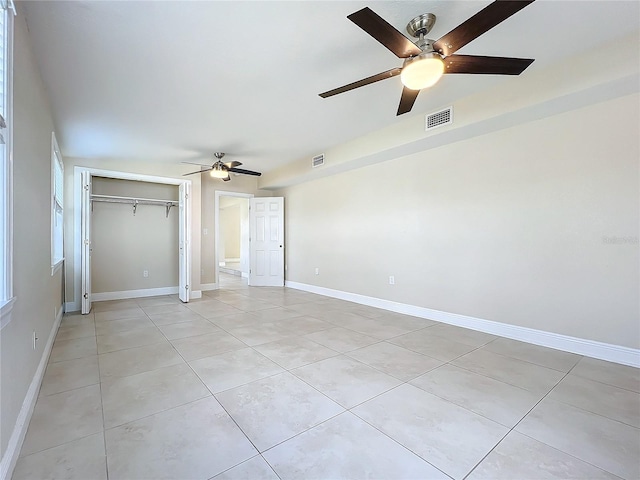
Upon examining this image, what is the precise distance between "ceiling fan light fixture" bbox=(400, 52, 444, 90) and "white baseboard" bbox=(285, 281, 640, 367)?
2.80 metres

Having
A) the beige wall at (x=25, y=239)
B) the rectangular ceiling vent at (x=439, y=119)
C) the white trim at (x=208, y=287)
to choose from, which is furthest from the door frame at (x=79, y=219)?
the rectangular ceiling vent at (x=439, y=119)

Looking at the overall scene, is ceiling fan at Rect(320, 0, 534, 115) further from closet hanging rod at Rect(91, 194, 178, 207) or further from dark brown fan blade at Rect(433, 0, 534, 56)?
closet hanging rod at Rect(91, 194, 178, 207)

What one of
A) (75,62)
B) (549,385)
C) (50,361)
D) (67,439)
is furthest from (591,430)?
(75,62)

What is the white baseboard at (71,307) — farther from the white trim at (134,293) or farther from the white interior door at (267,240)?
the white interior door at (267,240)

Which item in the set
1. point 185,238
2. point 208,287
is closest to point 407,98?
point 185,238

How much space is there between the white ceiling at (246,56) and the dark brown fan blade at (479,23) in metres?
0.31

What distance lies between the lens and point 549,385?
2.21m

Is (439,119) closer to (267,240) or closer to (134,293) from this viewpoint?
(267,240)

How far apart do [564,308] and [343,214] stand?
3.41 m

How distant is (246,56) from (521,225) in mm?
3226

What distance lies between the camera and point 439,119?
11.1 feet

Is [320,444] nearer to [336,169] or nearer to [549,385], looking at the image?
[549,385]

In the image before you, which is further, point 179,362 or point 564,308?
point 564,308

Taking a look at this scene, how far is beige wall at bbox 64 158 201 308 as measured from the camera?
15.4 feet
